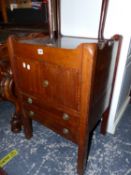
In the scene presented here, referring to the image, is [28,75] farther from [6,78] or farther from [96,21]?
[96,21]

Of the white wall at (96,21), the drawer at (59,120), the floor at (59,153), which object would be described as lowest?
the floor at (59,153)

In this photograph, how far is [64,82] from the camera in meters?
0.93

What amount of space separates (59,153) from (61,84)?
74 cm

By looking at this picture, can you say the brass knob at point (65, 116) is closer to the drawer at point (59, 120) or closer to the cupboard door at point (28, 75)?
the drawer at point (59, 120)

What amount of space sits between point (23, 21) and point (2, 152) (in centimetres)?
143

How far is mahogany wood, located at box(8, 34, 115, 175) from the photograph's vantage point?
0.83 meters

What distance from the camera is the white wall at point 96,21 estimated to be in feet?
3.75

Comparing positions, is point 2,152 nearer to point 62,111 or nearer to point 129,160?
point 62,111

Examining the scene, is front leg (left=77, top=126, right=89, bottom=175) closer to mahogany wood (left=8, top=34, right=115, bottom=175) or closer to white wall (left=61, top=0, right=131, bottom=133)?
mahogany wood (left=8, top=34, right=115, bottom=175)

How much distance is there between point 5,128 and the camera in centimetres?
168

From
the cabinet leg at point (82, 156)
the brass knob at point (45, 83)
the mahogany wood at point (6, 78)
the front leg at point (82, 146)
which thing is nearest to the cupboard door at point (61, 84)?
the brass knob at point (45, 83)

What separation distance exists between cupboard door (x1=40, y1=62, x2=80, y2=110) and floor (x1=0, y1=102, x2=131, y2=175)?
0.58 meters

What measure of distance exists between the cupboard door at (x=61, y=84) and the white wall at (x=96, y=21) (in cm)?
59

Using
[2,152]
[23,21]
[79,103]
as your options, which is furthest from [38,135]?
[23,21]
